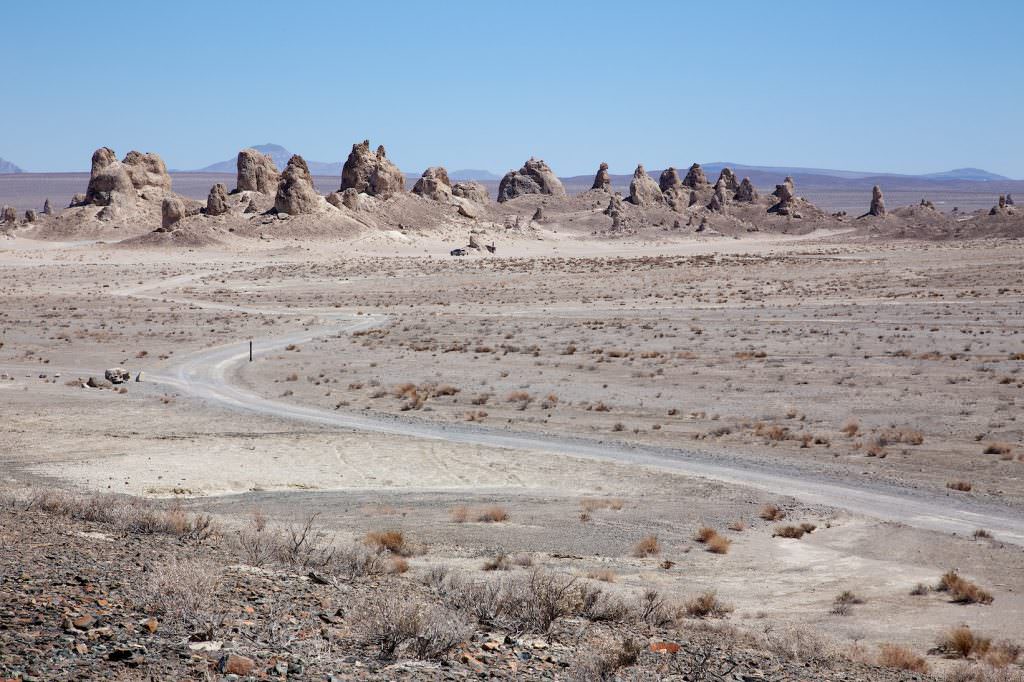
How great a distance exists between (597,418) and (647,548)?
12.3 m

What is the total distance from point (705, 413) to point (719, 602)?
15386mm

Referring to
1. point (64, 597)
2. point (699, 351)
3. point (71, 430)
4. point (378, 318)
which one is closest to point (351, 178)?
point (378, 318)

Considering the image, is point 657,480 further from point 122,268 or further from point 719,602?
point 122,268

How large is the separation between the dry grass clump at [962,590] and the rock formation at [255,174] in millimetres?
104804

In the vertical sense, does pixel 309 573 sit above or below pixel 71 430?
above

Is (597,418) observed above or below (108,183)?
below

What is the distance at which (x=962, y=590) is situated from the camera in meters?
11.9

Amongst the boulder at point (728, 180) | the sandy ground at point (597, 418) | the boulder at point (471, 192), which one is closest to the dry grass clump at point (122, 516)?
the sandy ground at point (597, 418)

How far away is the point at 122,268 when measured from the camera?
279 feet

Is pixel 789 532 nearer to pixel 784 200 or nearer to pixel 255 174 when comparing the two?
pixel 255 174

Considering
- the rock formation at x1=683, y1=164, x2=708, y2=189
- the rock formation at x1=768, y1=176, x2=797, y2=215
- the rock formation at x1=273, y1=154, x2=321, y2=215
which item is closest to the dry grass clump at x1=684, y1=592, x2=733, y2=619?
the rock formation at x1=273, y1=154, x2=321, y2=215

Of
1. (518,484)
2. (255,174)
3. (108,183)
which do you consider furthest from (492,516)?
(108,183)

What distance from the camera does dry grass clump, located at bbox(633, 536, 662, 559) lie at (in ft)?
45.8

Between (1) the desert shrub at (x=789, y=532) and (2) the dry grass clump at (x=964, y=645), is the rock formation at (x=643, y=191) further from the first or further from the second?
(2) the dry grass clump at (x=964, y=645)
